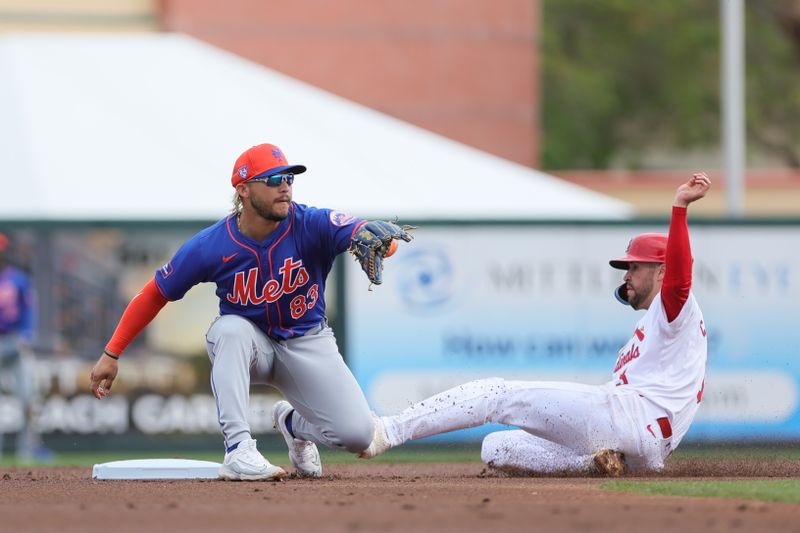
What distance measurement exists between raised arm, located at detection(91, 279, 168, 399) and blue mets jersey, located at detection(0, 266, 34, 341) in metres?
5.28

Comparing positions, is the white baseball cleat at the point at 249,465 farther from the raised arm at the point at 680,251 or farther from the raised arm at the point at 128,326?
the raised arm at the point at 680,251

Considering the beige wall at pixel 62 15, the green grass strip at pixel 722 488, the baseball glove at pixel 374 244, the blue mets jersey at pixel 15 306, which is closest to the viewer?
the green grass strip at pixel 722 488

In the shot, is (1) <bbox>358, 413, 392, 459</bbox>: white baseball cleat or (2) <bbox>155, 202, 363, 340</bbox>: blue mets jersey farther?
(1) <bbox>358, 413, 392, 459</bbox>: white baseball cleat

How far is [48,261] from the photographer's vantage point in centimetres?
1362

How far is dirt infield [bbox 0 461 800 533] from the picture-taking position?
5.67 m

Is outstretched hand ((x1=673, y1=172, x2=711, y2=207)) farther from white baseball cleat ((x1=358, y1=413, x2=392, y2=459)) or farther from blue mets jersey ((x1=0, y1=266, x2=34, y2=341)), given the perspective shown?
blue mets jersey ((x1=0, y1=266, x2=34, y2=341))

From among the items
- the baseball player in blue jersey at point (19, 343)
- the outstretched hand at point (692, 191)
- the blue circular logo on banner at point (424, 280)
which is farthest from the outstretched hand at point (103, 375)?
the blue circular logo on banner at point (424, 280)

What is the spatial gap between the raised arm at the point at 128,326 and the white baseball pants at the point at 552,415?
1.30 metres

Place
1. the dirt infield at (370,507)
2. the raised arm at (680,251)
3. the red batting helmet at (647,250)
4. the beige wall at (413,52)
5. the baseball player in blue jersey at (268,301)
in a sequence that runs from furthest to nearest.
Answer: the beige wall at (413,52)
the red batting helmet at (647,250)
the baseball player in blue jersey at (268,301)
the raised arm at (680,251)
the dirt infield at (370,507)

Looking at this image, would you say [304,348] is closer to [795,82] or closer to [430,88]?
[430,88]

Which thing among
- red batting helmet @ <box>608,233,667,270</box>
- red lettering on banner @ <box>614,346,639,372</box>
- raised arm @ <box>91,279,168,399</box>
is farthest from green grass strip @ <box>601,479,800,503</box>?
raised arm @ <box>91,279,168,399</box>

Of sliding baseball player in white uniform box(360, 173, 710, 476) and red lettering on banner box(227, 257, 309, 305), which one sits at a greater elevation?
red lettering on banner box(227, 257, 309, 305)

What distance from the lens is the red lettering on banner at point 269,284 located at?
7.69 metres

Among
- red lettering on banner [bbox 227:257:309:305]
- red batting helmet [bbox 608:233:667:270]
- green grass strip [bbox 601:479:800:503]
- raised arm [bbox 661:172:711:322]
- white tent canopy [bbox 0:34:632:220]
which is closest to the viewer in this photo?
green grass strip [bbox 601:479:800:503]
